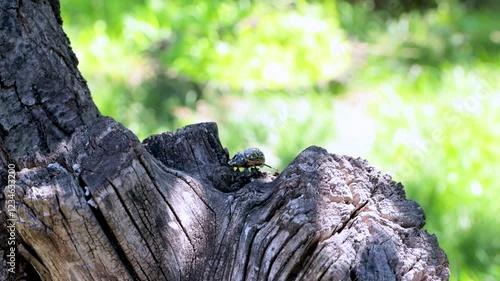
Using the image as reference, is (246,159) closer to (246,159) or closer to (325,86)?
(246,159)

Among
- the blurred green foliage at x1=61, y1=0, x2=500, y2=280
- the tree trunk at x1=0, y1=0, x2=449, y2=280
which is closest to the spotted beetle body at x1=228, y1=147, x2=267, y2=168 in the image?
the tree trunk at x1=0, y1=0, x2=449, y2=280

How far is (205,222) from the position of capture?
5.17ft

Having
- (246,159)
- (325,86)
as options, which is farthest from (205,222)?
(325,86)

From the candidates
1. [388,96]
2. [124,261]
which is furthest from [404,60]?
[124,261]

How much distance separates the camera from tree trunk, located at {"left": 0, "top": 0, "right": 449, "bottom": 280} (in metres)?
1.41

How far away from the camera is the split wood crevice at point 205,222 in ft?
4.61

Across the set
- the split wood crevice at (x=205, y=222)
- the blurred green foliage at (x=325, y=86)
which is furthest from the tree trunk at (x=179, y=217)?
the blurred green foliage at (x=325, y=86)

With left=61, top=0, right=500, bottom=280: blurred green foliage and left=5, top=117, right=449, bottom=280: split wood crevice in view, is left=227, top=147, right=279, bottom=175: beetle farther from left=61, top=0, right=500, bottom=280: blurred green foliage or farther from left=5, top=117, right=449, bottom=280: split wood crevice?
left=61, top=0, right=500, bottom=280: blurred green foliage

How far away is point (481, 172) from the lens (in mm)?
3646

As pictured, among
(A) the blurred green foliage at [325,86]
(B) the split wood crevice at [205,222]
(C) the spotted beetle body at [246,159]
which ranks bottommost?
(B) the split wood crevice at [205,222]

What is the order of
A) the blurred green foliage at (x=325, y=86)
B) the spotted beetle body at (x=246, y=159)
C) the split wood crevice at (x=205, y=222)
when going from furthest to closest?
the blurred green foliage at (x=325, y=86), the spotted beetle body at (x=246, y=159), the split wood crevice at (x=205, y=222)

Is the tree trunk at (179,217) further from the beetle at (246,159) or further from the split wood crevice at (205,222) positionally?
the beetle at (246,159)

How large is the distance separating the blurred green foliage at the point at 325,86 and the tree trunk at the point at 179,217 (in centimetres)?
165

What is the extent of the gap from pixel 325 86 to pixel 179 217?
3.31 meters
